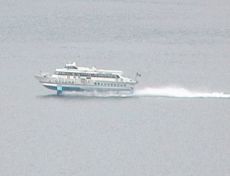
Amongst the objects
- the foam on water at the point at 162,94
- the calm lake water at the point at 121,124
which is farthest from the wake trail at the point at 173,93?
the calm lake water at the point at 121,124

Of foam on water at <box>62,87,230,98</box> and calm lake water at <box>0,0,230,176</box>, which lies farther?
foam on water at <box>62,87,230,98</box>

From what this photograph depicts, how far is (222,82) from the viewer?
6959 inches

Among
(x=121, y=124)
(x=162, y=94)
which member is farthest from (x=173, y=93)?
(x=121, y=124)

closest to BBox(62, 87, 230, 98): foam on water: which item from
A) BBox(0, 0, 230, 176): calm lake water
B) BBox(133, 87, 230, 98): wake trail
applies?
BBox(133, 87, 230, 98): wake trail

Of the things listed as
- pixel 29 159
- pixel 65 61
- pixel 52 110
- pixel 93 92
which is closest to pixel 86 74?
pixel 93 92

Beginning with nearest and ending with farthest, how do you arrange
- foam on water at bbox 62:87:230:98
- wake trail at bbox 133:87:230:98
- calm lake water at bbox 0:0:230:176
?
calm lake water at bbox 0:0:230:176
foam on water at bbox 62:87:230:98
wake trail at bbox 133:87:230:98

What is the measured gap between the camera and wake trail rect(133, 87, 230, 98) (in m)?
163

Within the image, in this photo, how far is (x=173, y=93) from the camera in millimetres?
164500

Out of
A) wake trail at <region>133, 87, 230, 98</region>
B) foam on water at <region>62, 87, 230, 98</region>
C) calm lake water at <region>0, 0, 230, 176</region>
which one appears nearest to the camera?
calm lake water at <region>0, 0, 230, 176</region>

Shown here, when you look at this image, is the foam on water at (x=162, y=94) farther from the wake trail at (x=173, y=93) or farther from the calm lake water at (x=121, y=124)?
the calm lake water at (x=121, y=124)

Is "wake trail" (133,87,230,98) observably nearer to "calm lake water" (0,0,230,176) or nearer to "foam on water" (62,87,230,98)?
Answer: "foam on water" (62,87,230,98)

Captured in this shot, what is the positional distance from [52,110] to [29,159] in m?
30.5

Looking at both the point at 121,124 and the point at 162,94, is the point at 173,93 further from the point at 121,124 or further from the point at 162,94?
the point at 121,124

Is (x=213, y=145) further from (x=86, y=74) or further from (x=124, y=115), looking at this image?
(x=86, y=74)
